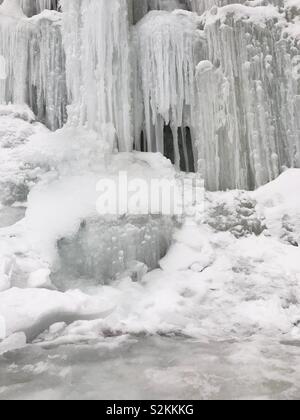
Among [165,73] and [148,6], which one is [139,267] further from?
[148,6]

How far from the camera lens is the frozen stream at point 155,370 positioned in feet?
11.2

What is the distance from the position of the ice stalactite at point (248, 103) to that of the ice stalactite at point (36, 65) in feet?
10.1

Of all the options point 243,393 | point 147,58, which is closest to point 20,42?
point 147,58

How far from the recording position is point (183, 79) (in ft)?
30.5

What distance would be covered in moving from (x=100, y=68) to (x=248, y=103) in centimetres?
299

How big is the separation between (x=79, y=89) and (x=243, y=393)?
7.25 metres

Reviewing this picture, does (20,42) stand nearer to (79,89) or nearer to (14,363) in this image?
(79,89)

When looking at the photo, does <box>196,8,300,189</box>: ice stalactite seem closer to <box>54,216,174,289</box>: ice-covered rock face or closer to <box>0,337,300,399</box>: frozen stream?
<box>54,216,174,289</box>: ice-covered rock face

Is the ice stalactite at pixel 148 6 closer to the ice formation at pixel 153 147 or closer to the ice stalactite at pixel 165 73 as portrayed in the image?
the ice formation at pixel 153 147

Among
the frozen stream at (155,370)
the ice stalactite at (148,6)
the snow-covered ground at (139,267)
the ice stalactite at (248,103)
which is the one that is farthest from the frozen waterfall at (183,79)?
the frozen stream at (155,370)

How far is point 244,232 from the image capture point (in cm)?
769

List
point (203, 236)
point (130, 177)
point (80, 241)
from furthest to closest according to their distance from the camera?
point (130, 177), point (203, 236), point (80, 241)

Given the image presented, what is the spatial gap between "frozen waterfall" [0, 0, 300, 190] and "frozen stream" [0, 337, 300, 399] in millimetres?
4666

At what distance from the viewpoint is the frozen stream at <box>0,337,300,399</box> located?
11.2 feet
